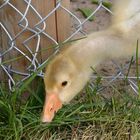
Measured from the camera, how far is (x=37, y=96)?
3.35m

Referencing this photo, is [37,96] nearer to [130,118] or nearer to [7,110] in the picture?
[7,110]

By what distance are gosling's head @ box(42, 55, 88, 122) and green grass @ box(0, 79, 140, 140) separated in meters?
0.16

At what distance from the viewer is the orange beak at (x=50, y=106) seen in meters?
3.06

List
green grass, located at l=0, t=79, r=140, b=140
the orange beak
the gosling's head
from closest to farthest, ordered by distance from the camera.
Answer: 1. the gosling's head
2. the orange beak
3. green grass, located at l=0, t=79, r=140, b=140

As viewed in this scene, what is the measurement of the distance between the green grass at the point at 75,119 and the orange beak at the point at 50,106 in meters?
0.13

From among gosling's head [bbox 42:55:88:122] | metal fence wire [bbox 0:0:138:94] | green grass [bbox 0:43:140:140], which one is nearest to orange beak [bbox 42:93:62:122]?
gosling's head [bbox 42:55:88:122]

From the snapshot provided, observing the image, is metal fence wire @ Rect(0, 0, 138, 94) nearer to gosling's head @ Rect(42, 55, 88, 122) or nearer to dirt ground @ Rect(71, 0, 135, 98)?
dirt ground @ Rect(71, 0, 135, 98)

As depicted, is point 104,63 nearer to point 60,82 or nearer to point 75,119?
point 75,119

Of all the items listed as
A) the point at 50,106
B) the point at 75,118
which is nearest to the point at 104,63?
the point at 75,118

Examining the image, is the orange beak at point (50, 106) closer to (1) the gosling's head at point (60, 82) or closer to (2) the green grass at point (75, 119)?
(1) the gosling's head at point (60, 82)

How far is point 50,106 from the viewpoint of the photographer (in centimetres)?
309

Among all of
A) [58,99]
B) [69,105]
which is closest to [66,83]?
[58,99]

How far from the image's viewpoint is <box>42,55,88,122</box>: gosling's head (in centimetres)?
296

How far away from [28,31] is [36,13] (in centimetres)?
10
